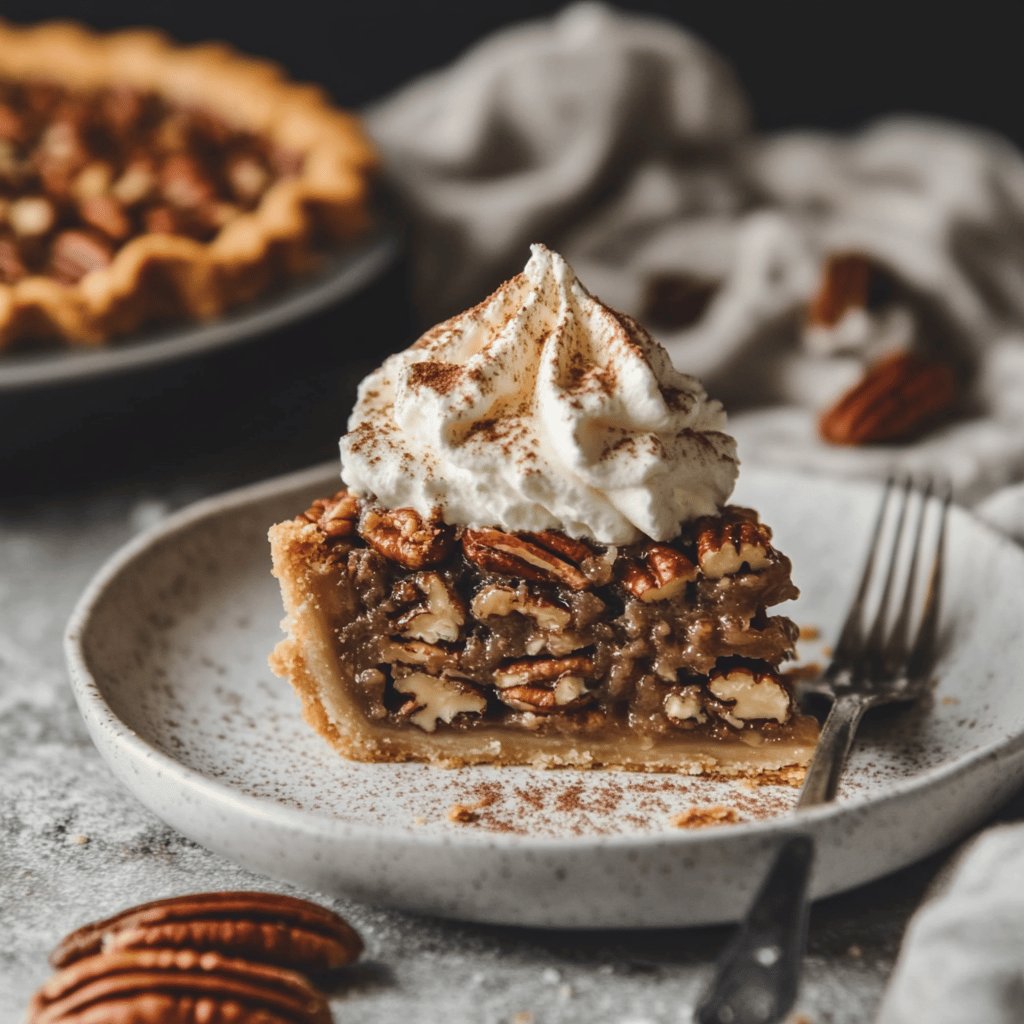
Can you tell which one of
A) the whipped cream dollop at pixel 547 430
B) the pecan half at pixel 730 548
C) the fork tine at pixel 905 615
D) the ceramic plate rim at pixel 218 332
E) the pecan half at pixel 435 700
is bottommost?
the ceramic plate rim at pixel 218 332

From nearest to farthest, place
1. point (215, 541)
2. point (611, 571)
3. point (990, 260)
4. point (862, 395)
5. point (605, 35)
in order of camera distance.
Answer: point (611, 571) < point (215, 541) < point (862, 395) < point (990, 260) < point (605, 35)

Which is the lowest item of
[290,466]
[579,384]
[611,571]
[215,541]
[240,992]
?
[290,466]

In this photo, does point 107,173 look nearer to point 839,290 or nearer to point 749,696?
point 839,290

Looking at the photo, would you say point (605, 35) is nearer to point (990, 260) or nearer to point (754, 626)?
point (990, 260)

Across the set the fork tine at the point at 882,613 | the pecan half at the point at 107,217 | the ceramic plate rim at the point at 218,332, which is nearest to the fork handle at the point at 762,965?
the fork tine at the point at 882,613

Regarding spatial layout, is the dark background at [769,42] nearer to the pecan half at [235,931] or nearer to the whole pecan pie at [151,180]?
the whole pecan pie at [151,180]

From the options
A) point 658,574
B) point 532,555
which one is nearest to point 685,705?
point 658,574

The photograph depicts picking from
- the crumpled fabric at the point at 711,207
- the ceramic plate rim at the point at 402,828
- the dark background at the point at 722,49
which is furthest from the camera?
the dark background at the point at 722,49

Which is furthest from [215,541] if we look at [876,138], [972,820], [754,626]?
[876,138]
